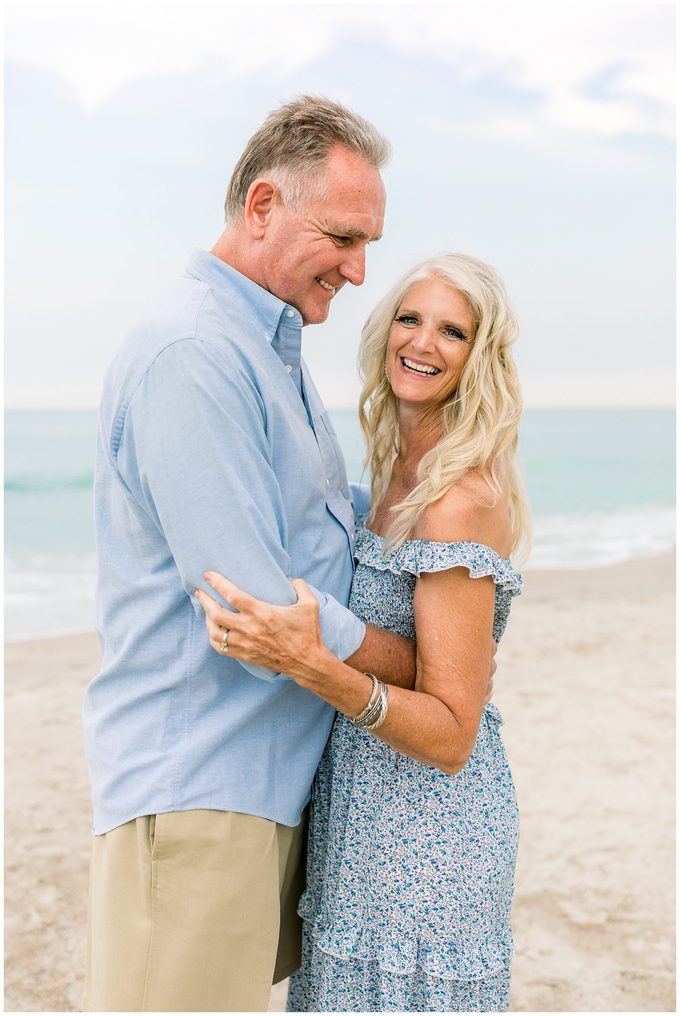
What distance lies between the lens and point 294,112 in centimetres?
215

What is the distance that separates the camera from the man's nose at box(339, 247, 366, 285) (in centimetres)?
217

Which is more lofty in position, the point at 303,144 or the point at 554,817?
the point at 303,144

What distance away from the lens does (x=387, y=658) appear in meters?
2.15

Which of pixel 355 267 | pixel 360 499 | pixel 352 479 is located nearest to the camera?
pixel 355 267

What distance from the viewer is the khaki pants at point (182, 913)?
201 centimetres

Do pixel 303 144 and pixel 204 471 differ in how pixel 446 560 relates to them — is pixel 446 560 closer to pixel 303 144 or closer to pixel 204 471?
pixel 204 471

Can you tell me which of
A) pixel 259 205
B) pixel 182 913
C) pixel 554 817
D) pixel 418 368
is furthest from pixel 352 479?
pixel 182 913

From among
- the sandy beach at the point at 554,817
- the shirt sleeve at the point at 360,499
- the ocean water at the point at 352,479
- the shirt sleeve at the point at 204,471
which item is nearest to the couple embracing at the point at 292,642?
the shirt sleeve at the point at 204,471

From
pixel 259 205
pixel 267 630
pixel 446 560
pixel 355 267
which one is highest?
pixel 259 205

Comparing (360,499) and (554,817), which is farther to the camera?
(554,817)

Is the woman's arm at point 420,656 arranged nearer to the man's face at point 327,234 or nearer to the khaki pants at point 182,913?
the khaki pants at point 182,913

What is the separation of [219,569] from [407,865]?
3.19ft

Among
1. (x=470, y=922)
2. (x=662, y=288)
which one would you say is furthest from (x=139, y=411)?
(x=662, y=288)

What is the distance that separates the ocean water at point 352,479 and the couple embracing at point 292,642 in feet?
4.99
